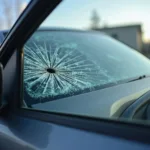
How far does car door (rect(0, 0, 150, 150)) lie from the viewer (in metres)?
1.33

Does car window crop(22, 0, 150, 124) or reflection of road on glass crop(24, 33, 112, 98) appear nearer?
car window crop(22, 0, 150, 124)

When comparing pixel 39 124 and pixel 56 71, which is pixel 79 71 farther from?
pixel 39 124

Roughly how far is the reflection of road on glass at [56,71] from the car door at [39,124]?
12cm

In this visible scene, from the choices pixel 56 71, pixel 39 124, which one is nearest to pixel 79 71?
pixel 56 71

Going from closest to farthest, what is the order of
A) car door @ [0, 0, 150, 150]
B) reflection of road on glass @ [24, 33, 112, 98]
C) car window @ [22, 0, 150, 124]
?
car door @ [0, 0, 150, 150] < car window @ [22, 0, 150, 124] < reflection of road on glass @ [24, 33, 112, 98]

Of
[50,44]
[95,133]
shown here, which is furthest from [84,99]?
[50,44]

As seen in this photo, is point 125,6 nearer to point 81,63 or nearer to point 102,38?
point 81,63

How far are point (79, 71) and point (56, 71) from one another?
141mm

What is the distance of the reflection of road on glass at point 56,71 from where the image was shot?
2.06 meters

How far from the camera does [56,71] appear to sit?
7.32 feet

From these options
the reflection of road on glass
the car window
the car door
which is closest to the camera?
the car door

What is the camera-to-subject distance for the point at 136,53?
301 cm

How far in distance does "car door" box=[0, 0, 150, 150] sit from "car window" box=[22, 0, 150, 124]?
6 cm

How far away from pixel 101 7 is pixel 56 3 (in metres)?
0.36
